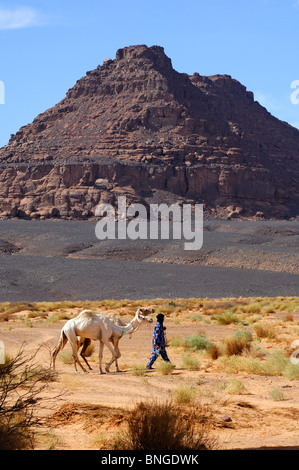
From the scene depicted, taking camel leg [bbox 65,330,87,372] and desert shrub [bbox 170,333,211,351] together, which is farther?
desert shrub [bbox 170,333,211,351]

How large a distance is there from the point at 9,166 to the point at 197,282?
11481 centimetres

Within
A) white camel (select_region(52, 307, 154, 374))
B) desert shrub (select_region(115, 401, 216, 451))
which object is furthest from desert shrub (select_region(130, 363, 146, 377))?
desert shrub (select_region(115, 401, 216, 451))

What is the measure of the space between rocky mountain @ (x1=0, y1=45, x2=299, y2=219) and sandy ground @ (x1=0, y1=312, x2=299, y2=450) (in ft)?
394

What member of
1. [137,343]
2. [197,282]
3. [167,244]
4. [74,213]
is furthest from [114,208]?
[137,343]

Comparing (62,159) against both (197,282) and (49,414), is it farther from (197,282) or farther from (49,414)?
(49,414)

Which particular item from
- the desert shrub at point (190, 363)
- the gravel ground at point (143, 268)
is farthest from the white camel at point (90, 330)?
the gravel ground at point (143, 268)

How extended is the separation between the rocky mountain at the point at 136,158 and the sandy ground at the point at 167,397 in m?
120

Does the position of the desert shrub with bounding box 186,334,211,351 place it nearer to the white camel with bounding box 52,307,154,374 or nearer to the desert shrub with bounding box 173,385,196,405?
the white camel with bounding box 52,307,154,374

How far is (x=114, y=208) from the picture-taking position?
13312 centimetres

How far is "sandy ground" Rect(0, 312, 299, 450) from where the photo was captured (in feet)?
26.2

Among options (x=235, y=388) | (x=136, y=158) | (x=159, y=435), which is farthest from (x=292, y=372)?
(x=136, y=158)

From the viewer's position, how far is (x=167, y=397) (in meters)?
10.2

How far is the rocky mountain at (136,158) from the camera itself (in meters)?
143

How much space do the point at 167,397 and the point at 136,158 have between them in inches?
5821
